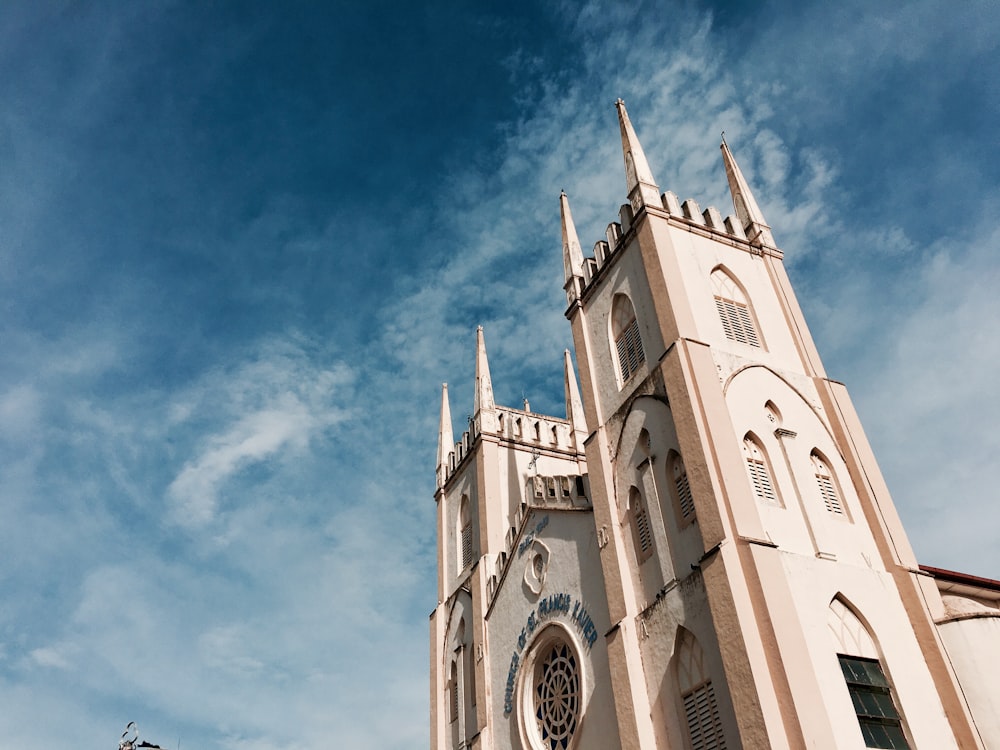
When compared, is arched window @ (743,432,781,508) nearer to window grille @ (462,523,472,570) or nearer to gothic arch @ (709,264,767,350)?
gothic arch @ (709,264,767,350)

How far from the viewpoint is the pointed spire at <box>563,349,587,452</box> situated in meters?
27.7

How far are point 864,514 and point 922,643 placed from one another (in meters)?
2.45

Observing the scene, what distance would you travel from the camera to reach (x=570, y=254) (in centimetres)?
2223

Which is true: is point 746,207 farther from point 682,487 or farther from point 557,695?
point 557,695

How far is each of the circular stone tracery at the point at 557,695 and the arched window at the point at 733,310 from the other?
7.31 m

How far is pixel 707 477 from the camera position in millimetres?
14359

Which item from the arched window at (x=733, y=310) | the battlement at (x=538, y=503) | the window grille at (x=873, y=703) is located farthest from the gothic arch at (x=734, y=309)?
the window grille at (x=873, y=703)

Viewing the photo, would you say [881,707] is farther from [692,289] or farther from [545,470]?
[545,470]

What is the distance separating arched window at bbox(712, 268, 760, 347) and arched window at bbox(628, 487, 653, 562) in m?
3.71

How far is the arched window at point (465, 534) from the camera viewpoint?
84.2ft

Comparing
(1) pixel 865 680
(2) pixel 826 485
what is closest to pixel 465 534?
(2) pixel 826 485

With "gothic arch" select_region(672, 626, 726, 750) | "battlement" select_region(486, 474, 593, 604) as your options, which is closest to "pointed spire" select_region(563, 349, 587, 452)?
"battlement" select_region(486, 474, 593, 604)

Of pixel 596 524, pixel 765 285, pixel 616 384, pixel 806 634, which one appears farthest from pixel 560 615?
pixel 765 285

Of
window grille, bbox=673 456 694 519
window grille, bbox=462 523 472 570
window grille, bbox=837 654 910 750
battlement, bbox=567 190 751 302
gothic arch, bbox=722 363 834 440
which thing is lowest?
window grille, bbox=837 654 910 750
